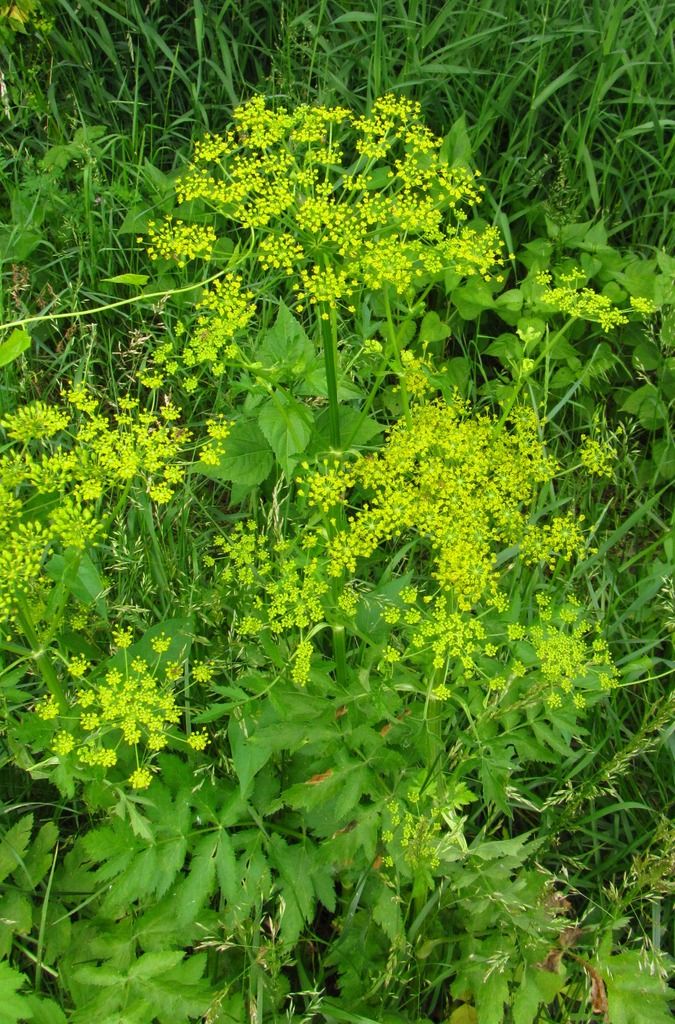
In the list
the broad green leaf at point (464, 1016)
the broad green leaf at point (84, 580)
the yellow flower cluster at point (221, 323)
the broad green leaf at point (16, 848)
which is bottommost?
the broad green leaf at point (464, 1016)

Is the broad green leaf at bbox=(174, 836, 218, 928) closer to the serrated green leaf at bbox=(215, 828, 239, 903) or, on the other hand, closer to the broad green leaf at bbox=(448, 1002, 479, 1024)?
the serrated green leaf at bbox=(215, 828, 239, 903)

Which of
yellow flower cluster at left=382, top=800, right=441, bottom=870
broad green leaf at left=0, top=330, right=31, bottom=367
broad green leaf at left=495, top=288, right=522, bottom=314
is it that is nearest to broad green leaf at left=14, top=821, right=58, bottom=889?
yellow flower cluster at left=382, top=800, right=441, bottom=870

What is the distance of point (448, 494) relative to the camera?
2.53 metres

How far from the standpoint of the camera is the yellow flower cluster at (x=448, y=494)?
244 cm

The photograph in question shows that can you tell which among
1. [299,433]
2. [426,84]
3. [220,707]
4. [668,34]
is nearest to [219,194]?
[299,433]

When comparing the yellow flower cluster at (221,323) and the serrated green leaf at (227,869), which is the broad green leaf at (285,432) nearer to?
the yellow flower cluster at (221,323)

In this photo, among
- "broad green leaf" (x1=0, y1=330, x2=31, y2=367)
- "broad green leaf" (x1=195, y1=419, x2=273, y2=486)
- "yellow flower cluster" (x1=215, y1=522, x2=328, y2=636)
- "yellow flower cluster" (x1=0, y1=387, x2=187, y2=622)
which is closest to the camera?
"broad green leaf" (x1=0, y1=330, x2=31, y2=367)

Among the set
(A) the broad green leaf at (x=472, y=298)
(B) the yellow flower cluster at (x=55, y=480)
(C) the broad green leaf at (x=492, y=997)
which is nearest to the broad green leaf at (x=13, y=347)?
(B) the yellow flower cluster at (x=55, y=480)

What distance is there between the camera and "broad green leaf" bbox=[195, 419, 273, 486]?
3186 mm

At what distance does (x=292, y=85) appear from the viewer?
167 inches

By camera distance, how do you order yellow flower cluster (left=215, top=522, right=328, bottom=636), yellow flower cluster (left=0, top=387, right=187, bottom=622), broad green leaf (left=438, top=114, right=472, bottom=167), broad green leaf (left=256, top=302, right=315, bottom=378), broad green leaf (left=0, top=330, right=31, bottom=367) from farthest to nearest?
broad green leaf (left=438, top=114, right=472, bottom=167) → broad green leaf (left=256, top=302, right=315, bottom=378) → yellow flower cluster (left=215, top=522, right=328, bottom=636) → yellow flower cluster (left=0, top=387, right=187, bottom=622) → broad green leaf (left=0, top=330, right=31, bottom=367)

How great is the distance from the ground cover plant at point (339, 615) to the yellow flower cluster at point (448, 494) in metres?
0.01

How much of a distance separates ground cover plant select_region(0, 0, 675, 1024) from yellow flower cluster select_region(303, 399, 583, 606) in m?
0.01

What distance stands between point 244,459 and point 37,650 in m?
Answer: 1.09
